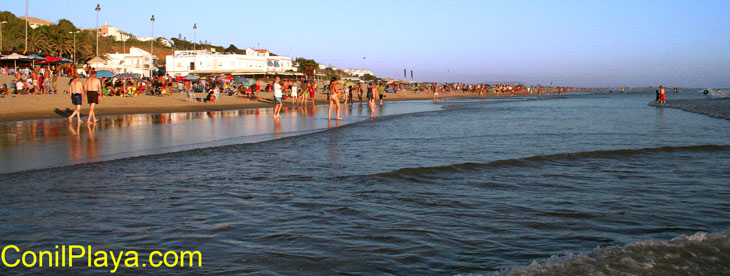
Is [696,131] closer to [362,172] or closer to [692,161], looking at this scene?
[692,161]

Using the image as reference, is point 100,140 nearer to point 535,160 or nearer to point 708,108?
point 535,160

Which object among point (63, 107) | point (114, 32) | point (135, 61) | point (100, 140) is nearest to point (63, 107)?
point (63, 107)

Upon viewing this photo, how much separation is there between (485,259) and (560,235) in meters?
1.03

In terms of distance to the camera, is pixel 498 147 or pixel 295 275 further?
pixel 498 147

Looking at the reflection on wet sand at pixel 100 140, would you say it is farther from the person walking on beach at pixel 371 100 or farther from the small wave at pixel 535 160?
the person walking on beach at pixel 371 100

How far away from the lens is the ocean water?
3.88 meters

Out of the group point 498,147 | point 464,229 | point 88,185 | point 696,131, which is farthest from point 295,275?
point 696,131

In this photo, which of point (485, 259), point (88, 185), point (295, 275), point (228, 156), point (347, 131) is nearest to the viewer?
point (295, 275)

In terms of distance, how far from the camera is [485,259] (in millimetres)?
3912

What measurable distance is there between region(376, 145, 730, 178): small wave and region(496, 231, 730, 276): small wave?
3.67 meters

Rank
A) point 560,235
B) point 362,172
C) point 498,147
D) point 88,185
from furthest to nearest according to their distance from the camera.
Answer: point 498,147
point 362,172
point 88,185
point 560,235

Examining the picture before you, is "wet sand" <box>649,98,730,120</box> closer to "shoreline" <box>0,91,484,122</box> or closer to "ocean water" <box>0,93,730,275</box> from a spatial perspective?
"ocean water" <box>0,93,730,275</box>

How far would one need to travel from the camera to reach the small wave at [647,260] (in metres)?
→ 3.67

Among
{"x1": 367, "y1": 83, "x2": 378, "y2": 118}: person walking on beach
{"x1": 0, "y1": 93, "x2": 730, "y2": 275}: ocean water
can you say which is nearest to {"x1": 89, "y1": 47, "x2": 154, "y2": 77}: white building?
{"x1": 367, "y1": 83, "x2": 378, "y2": 118}: person walking on beach
